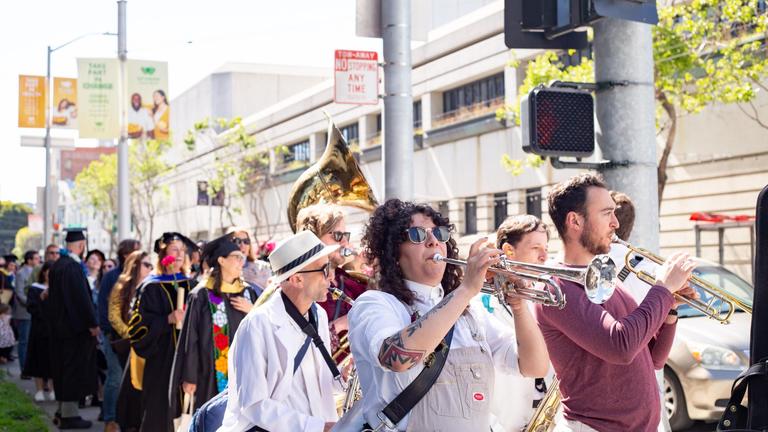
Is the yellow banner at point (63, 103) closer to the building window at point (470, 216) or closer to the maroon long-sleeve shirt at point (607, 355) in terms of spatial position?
the building window at point (470, 216)

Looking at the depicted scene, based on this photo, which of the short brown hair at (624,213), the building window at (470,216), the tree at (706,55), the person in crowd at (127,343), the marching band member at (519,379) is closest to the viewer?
the marching band member at (519,379)

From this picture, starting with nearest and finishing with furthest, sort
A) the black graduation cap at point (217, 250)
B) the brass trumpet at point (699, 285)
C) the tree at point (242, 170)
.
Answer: the brass trumpet at point (699, 285), the black graduation cap at point (217, 250), the tree at point (242, 170)

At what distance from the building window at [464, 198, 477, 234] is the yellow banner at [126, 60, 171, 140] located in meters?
17.3

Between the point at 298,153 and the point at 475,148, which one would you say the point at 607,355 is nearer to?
the point at 475,148

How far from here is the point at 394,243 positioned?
3.82 meters

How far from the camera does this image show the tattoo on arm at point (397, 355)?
340 centimetres

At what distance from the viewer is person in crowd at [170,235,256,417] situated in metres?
7.30

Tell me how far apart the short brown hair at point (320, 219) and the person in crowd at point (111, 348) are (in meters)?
4.25

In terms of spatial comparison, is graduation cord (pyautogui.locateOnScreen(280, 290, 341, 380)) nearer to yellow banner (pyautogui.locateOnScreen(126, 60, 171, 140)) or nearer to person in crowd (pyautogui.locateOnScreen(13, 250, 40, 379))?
person in crowd (pyautogui.locateOnScreen(13, 250, 40, 379))

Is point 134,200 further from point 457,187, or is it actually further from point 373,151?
point 457,187

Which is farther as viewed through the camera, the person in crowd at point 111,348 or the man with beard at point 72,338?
the man with beard at point 72,338

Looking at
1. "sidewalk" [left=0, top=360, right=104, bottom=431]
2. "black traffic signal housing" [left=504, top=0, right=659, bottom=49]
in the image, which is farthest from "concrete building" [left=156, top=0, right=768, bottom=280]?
"sidewalk" [left=0, top=360, right=104, bottom=431]

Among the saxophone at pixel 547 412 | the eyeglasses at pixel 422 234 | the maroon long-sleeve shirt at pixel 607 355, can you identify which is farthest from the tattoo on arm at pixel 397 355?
the saxophone at pixel 547 412

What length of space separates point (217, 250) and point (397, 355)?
4.32m
